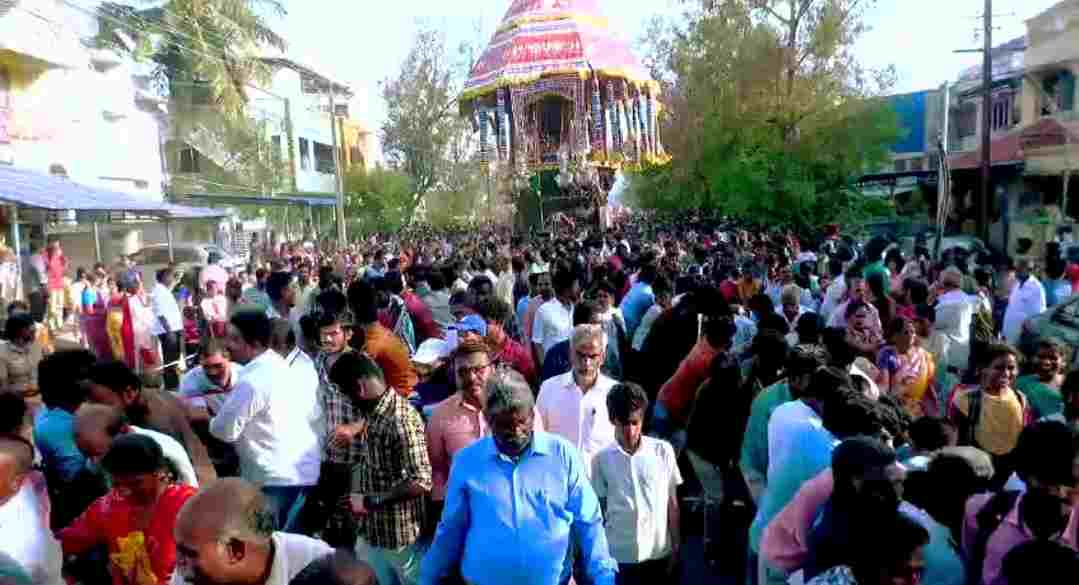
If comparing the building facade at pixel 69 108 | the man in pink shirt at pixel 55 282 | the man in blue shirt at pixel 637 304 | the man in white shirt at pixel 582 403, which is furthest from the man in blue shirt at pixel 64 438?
the building facade at pixel 69 108

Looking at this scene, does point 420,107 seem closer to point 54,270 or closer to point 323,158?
point 323,158

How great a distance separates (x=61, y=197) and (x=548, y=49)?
8683 mm

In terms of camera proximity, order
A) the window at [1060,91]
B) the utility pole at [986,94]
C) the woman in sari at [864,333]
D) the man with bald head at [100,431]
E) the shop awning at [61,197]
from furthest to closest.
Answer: the window at [1060,91] → the utility pole at [986,94] → the shop awning at [61,197] → the woman in sari at [864,333] → the man with bald head at [100,431]

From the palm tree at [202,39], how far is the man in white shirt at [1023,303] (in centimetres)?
2258

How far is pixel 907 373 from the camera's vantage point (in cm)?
503

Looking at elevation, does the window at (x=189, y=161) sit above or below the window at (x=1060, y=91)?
below

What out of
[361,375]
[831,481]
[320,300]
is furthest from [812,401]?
[320,300]

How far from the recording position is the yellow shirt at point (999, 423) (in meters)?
4.25

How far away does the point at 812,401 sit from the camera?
344 centimetres

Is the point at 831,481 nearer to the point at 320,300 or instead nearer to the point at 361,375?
the point at 361,375

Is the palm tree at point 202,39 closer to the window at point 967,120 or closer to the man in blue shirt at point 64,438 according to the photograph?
the man in blue shirt at point 64,438

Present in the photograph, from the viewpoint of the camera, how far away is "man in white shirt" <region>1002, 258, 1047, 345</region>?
7.69m

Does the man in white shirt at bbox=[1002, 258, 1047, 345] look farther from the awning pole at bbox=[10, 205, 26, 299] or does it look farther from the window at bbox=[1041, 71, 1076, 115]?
the window at bbox=[1041, 71, 1076, 115]

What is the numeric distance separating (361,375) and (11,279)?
12270mm
